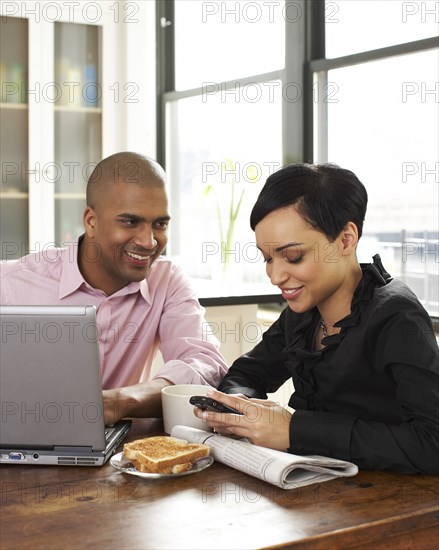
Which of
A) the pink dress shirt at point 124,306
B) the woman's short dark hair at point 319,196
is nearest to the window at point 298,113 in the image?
the pink dress shirt at point 124,306

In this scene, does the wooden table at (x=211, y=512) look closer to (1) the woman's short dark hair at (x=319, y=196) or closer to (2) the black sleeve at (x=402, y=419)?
(2) the black sleeve at (x=402, y=419)

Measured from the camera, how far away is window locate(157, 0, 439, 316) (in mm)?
3078

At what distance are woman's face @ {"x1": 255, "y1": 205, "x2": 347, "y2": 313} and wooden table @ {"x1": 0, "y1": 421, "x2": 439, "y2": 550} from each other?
35cm

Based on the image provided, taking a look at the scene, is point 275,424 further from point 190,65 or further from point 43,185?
point 190,65

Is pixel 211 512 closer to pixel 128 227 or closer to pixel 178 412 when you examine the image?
pixel 178 412

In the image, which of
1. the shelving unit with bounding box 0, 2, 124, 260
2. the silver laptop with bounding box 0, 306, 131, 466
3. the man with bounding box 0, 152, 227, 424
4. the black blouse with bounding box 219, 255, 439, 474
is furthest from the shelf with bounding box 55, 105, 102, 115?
the silver laptop with bounding box 0, 306, 131, 466

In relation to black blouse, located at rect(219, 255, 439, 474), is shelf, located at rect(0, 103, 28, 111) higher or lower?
higher

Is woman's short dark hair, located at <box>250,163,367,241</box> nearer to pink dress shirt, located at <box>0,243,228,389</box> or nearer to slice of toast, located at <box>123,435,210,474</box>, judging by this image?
slice of toast, located at <box>123,435,210,474</box>

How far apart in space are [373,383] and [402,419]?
0.30ft

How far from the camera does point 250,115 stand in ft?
13.1

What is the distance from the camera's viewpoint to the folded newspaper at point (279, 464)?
49.9 inches

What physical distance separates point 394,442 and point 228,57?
3165 millimetres

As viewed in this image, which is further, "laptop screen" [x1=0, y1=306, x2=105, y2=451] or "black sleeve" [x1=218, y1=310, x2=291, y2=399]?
"black sleeve" [x1=218, y1=310, x2=291, y2=399]

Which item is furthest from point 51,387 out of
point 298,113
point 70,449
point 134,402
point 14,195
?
point 14,195
